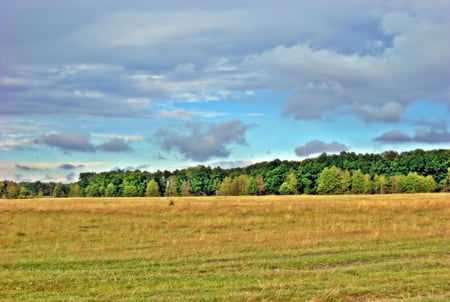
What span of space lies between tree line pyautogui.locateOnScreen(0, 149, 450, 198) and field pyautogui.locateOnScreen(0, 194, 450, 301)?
7608 cm

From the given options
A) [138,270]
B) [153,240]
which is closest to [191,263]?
[138,270]

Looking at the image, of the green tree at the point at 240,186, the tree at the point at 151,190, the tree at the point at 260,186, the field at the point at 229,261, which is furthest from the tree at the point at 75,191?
the field at the point at 229,261

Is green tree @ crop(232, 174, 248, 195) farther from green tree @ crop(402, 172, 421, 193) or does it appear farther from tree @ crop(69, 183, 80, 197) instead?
tree @ crop(69, 183, 80, 197)

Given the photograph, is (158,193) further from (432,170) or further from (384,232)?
(384,232)

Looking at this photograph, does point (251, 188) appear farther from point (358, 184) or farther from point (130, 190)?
point (130, 190)

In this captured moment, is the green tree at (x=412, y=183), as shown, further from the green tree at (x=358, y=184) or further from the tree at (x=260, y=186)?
the tree at (x=260, y=186)

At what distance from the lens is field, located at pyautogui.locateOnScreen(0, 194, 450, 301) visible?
1190cm

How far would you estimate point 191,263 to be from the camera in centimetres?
1736

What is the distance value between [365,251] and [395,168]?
107 meters

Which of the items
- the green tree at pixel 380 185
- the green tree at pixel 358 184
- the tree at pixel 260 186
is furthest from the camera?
the tree at pixel 260 186

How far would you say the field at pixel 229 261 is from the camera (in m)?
11.9

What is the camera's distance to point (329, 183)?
111125 mm

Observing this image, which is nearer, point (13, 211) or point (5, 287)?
point (5, 287)

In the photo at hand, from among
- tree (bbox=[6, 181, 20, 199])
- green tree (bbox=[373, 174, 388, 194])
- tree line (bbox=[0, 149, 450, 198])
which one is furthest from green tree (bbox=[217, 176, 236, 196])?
tree (bbox=[6, 181, 20, 199])
